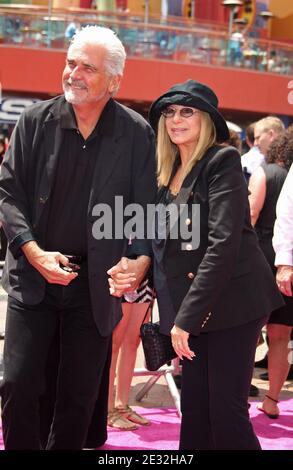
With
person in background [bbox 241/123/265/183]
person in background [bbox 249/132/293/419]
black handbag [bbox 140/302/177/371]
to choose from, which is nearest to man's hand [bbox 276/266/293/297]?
person in background [bbox 249/132/293/419]

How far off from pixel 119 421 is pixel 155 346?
5.16 ft

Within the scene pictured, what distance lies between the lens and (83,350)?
3.41m

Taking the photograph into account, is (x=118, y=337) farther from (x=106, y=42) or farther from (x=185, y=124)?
(x=106, y=42)

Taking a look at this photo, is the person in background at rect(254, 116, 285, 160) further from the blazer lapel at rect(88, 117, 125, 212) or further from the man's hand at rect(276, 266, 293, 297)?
the blazer lapel at rect(88, 117, 125, 212)

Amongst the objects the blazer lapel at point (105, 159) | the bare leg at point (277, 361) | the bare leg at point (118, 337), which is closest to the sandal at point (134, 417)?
the bare leg at point (118, 337)

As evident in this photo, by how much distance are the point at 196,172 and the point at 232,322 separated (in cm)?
64

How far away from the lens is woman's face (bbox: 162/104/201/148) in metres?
3.46

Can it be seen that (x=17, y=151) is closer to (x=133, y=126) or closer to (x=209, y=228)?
(x=133, y=126)

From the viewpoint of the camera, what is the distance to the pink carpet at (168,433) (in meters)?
4.64

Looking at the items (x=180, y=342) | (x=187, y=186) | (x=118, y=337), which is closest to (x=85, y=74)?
(x=187, y=186)

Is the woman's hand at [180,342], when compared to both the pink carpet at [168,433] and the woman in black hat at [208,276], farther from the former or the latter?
the pink carpet at [168,433]

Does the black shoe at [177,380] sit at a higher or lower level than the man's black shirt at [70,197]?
lower

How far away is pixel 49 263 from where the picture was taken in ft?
10.6
